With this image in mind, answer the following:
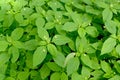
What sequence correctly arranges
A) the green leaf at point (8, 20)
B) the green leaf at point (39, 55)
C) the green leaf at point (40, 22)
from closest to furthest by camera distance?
A: the green leaf at point (39, 55)
the green leaf at point (40, 22)
the green leaf at point (8, 20)

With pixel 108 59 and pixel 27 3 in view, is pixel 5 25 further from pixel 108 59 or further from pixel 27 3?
pixel 108 59

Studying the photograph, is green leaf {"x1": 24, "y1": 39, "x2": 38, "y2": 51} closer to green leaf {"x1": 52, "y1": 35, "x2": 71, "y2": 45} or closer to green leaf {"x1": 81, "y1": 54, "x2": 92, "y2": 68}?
green leaf {"x1": 52, "y1": 35, "x2": 71, "y2": 45}

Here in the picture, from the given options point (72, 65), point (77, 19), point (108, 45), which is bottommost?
point (72, 65)

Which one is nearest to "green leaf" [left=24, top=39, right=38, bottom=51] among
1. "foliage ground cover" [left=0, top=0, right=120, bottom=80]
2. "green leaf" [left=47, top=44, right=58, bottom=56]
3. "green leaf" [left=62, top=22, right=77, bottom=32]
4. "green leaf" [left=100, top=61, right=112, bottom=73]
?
"foliage ground cover" [left=0, top=0, right=120, bottom=80]

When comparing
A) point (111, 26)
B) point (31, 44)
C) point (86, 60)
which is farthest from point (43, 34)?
point (111, 26)

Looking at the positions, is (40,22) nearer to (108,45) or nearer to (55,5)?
(55,5)

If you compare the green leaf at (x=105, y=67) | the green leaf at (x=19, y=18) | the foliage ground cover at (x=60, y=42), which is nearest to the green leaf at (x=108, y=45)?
the foliage ground cover at (x=60, y=42)

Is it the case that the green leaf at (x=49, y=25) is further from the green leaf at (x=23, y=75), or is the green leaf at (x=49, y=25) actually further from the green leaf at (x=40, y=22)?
the green leaf at (x=23, y=75)
